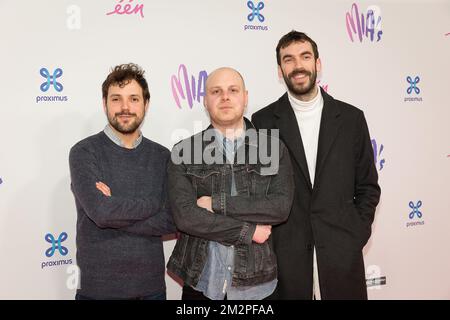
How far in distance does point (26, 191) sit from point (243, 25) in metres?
1.86

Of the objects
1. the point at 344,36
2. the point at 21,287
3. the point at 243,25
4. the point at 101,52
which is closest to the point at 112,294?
the point at 21,287

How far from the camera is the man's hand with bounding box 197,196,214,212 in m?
2.07

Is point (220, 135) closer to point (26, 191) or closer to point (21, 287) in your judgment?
point (26, 191)

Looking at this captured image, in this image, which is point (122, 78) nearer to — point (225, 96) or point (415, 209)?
point (225, 96)

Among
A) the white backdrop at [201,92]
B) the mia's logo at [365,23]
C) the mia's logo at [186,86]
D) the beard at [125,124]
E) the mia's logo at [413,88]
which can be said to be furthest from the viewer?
the mia's logo at [413,88]

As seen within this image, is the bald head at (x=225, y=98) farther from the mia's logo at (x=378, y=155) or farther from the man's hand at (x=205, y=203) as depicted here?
the mia's logo at (x=378, y=155)

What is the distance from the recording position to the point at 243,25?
307cm

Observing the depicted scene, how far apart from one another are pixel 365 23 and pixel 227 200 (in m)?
2.14

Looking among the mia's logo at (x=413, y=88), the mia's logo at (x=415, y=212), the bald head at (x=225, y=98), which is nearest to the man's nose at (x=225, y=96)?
the bald head at (x=225, y=98)

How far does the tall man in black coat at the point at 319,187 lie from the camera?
234 cm

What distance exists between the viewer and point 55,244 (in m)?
2.73

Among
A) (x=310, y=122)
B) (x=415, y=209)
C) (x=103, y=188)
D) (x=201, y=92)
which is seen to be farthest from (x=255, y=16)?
(x=415, y=209)

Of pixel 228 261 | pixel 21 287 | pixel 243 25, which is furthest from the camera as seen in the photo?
pixel 243 25

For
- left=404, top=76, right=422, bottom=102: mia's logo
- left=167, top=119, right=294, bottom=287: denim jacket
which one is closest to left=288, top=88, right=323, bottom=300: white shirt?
left=167, top=119, right=294, bottom=287: denim jacket
